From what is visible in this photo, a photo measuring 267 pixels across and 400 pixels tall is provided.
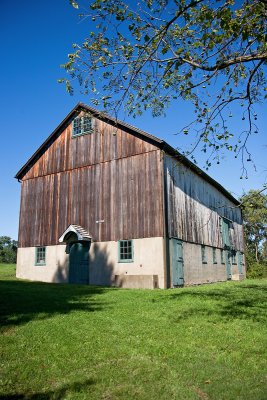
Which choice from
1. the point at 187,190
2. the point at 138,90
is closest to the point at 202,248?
the point at 187,190

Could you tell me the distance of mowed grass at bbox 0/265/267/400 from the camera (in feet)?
17.0

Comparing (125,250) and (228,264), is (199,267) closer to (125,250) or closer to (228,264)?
(125,250)

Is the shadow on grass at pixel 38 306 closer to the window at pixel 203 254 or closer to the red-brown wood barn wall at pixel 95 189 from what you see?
the red-brown wood barn wall at pixel 95 189

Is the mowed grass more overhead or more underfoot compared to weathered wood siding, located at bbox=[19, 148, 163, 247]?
more underfoot

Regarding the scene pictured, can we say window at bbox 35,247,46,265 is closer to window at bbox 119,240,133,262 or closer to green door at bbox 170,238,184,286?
window at bbox 119,240,133,262

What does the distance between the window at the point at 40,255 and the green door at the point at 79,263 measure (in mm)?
2709

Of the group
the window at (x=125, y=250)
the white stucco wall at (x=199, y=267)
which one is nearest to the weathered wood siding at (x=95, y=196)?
the window at (x=125, y=250)

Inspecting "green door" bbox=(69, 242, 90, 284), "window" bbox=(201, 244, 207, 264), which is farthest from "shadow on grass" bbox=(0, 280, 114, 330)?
"window" bbox=(201, 244, 207, 264)

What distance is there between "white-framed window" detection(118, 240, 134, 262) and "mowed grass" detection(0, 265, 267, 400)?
841 cm

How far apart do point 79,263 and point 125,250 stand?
367cm

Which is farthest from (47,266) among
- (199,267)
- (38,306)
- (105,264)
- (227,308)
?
(227,308)

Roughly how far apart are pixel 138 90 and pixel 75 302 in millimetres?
7425

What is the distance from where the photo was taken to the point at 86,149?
23156 millimetres

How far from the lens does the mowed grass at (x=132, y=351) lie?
5.18m
